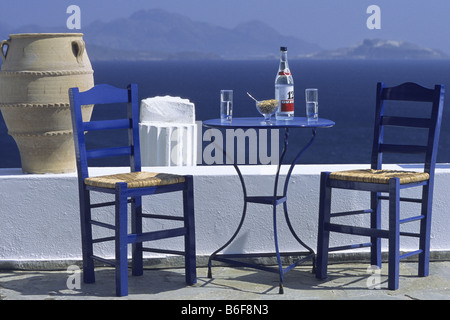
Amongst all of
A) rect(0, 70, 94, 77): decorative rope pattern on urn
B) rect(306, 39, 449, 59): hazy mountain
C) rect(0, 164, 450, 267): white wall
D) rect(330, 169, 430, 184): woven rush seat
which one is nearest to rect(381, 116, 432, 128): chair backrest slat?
rect(330, 169, 430, 184): woven rush seat

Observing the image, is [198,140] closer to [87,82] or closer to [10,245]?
[87,82]

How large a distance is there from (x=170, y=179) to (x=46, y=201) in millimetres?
849

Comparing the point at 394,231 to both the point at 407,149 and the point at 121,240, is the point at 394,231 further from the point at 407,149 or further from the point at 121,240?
the point at 121,240

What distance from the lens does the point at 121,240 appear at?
12.5ft

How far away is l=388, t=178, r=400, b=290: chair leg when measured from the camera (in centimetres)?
384

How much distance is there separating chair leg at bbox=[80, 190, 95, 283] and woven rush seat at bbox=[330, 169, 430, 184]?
47.1 inches

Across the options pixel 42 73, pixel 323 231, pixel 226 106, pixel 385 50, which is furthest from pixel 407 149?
pixel 385 50

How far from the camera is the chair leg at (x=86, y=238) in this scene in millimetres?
3996

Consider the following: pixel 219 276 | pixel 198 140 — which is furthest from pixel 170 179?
pixel 198 140

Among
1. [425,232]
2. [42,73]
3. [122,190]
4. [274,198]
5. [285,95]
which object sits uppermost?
[42,73]

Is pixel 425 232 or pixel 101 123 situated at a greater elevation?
pixel 101 123

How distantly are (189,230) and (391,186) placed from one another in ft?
3.24

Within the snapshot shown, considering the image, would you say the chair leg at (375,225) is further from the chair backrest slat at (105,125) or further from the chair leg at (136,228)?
the chair backrest slat at (105,125)

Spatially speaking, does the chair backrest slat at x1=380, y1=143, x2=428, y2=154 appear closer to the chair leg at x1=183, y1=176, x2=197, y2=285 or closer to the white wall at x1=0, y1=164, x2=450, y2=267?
the white wall at x1=0, y1=164, x2=450, y2=267
